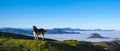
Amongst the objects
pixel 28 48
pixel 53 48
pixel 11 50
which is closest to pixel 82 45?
pixel 53 48

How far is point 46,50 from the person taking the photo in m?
40.6

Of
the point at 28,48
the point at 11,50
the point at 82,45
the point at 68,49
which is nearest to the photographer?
the point at 11,50

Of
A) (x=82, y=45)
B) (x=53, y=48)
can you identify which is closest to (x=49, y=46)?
(x=53, y=48)

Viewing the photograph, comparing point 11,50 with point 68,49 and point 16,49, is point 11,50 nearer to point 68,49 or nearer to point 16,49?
point 16,49

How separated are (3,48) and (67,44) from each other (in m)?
13.8

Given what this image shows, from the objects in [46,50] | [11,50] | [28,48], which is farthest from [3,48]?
[46,50]

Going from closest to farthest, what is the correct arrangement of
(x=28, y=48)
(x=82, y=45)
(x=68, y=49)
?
(x=28, y=48) < (x=68, y=49) < (x=82, y=45)

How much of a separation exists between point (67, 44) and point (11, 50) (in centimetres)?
1314

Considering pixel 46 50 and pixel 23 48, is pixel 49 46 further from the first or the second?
pixel 23 48

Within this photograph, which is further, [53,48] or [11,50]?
[53,48]

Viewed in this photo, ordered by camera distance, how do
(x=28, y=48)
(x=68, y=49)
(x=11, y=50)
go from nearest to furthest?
1. (x=11, y=50)
2. (x=28, y=48)
3. (x=68, y=49)

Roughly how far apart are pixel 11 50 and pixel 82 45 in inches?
679

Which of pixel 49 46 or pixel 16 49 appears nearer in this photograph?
pixel 16 49

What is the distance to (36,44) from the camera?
41469 millimetres
